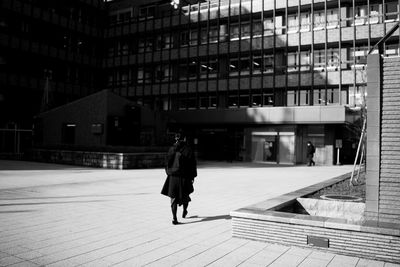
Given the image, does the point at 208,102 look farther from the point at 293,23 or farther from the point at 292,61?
the point at 293,23

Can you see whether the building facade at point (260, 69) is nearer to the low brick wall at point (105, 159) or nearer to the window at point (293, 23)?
the window at point (293, 23)

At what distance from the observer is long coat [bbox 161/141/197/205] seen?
7176 mm

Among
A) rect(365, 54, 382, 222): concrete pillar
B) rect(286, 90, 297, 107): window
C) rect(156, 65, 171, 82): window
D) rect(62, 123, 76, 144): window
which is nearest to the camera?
rect(365, 54, 382, 222): concrete pillar

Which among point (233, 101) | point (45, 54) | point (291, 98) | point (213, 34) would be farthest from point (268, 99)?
point (45, 54)

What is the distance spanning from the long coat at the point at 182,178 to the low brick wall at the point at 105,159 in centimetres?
1310

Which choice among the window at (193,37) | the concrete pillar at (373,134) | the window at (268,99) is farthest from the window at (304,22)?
the concrete pillar at (373,134)

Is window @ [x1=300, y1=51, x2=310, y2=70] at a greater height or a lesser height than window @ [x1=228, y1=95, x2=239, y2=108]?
greater

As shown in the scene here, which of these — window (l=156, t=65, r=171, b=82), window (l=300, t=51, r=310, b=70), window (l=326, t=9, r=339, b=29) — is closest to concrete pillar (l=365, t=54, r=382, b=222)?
window (l=300, t=51, r=310, b=70)

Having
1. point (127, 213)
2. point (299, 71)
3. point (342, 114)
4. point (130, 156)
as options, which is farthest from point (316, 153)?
point (127, 213)

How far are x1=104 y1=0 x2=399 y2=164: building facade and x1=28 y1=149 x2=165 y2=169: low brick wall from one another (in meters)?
12.3

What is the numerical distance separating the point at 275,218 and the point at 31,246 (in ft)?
11.9

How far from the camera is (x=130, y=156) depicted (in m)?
20.3

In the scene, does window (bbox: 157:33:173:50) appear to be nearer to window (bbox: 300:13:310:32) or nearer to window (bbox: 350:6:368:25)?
window (bbox: 300:13:310:32)

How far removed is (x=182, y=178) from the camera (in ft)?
23.7
